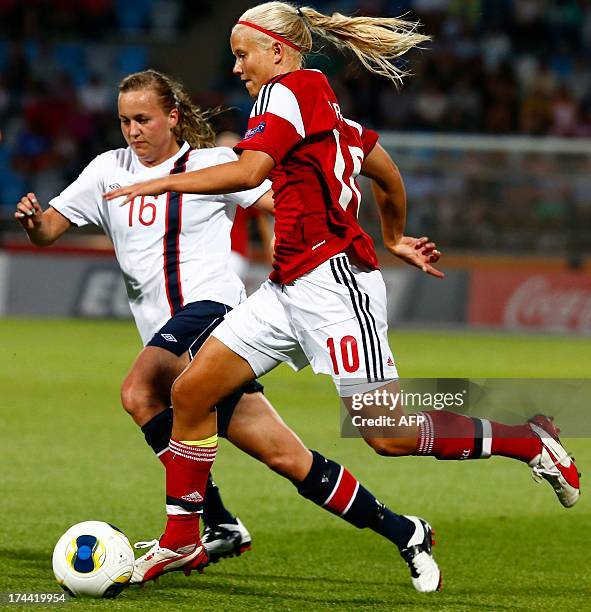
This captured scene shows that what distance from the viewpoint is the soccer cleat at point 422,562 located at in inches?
192

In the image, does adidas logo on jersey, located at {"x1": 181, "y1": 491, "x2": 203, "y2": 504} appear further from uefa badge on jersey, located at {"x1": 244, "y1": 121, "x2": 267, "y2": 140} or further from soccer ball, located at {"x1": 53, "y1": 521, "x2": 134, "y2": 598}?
uefa badge on jersey, located at {"x1": 244, "y1": 121, "x2": 267, "y2": 140}

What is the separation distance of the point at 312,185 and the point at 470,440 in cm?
110

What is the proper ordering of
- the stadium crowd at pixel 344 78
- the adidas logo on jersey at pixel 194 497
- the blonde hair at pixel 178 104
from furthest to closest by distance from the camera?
1. the stadium crowd at pixel 344 78
2. the blonde hair at pixel 178 104
3. the adidas logo on jersey at pixel 194 497

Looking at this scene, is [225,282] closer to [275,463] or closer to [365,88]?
[275,463]

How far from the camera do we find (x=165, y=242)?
18.1 ft

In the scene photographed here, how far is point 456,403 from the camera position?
16.7 feet

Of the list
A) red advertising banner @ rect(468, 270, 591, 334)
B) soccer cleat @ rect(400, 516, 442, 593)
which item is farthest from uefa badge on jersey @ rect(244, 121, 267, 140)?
red advertising banner @ rect(468, 270, 591, 334)

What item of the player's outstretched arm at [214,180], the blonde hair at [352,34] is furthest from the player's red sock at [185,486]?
the blonde hair at [352,34]

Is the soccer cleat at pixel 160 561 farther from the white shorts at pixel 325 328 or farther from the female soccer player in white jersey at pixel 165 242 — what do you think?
the white shorts at pixel 325 328

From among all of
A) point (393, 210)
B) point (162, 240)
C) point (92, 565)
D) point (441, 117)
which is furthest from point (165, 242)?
point (441, 117)

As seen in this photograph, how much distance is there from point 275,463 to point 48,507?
74.6 inches

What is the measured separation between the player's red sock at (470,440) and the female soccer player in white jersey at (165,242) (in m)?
0.70
